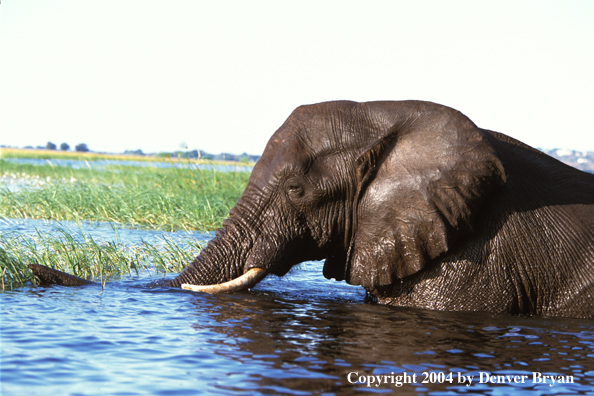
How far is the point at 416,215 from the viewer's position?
6.25 meters

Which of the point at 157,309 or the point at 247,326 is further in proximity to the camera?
the point at 157,309

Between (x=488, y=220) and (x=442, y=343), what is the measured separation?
54.6 inches

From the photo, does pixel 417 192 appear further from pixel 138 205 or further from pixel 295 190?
pixel 138 205

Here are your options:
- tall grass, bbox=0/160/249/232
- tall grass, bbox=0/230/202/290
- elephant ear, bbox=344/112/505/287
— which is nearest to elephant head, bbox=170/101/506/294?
elephant ear, bbox=344/112/505/287

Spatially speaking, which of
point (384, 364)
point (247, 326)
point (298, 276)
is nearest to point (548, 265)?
point (384, 364)

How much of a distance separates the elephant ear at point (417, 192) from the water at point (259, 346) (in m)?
0.58

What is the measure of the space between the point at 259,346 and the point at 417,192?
206 centimetres

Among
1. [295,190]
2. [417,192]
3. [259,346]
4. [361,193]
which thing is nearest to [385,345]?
[259,346]

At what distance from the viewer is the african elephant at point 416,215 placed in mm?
6238

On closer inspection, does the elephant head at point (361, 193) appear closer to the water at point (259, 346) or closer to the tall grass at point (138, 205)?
the water at point (259, 346)

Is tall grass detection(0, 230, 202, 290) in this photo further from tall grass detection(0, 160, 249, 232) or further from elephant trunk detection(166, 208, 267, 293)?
tall grass detection(0, 160, 249, 232)

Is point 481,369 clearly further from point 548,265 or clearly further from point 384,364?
point 548,265

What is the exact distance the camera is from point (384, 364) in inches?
195

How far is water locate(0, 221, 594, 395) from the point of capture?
4.49 m
